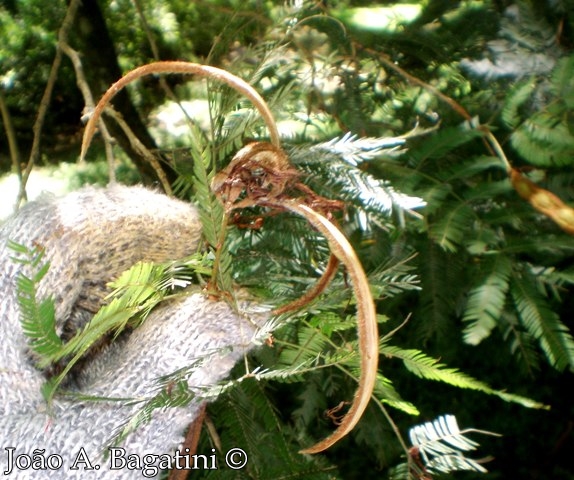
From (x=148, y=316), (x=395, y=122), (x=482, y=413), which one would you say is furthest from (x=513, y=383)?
(x=148, y=316)

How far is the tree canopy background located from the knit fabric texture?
7 cm

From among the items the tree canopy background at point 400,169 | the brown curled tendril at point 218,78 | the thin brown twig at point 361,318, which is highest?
the brown curled tendril at point 218,78

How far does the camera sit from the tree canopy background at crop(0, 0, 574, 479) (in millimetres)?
630

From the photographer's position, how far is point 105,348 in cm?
62

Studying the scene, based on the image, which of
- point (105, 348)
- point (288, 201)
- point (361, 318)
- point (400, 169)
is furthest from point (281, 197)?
point (400, 169)

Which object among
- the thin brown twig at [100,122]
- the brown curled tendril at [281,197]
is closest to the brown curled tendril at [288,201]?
the brown curled tendril at [281,197]

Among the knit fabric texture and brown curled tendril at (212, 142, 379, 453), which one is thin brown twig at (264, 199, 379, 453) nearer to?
brown curled tendril at (212, 142, 379, 453)

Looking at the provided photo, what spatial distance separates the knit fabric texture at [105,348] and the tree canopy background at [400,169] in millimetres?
71

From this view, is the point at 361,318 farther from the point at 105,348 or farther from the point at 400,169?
the point at 400,169

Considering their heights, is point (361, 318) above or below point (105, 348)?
above

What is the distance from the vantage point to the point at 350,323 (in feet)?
1.86

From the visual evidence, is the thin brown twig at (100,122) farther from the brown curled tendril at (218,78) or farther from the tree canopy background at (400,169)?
the brown curled tendril at (218,78)

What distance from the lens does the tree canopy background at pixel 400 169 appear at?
0.63 metres

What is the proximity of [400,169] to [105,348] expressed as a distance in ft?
1.40
